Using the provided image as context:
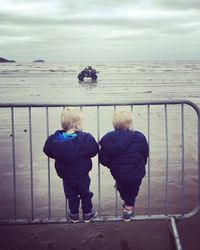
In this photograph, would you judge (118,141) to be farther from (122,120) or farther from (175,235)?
(175,235)

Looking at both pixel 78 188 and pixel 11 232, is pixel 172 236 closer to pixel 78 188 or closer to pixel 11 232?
pixel 78 188

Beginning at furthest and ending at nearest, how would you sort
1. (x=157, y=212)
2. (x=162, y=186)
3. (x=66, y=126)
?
1. (x=162, y=186)
2. (x=157, y=212)
3. (x=66, y=126)

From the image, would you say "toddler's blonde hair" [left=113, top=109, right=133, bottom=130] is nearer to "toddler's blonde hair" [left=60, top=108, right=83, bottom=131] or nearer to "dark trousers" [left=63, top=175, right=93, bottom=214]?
"toddler's blonde hair" [left=60, top=108, right=83, bottom=131]

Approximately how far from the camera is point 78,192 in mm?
4336

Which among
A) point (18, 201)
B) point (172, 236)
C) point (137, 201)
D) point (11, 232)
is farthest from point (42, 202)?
point (172, 236)

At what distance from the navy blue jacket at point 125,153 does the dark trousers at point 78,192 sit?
306 mm

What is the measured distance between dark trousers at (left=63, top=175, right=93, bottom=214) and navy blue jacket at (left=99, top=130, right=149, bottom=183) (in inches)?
12.0

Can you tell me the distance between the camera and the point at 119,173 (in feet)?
13.8

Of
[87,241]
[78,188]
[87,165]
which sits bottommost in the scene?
[87,241]

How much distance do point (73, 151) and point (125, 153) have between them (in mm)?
541

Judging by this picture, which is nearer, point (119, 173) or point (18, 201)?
point (119, 173)

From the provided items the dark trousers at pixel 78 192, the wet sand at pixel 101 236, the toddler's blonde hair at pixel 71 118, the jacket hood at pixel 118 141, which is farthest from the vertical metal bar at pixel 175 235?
the toddler's blonde hair at pixel 71 118

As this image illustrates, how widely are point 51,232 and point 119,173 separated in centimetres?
133

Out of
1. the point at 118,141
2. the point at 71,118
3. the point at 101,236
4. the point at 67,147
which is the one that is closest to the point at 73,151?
the point at 67,147
